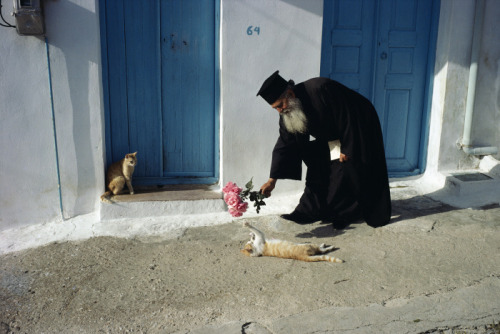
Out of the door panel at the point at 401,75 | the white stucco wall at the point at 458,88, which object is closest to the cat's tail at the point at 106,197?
the door panel at the point at 401,75

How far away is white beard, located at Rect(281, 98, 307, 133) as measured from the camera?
435 centimetres

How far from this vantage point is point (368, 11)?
573 centimetres

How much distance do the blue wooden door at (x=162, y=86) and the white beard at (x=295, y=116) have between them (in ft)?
4.26

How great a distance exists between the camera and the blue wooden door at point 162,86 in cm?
513

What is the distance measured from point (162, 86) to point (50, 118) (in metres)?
1.23

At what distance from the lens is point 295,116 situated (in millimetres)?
4363

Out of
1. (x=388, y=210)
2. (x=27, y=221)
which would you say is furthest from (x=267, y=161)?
(x=27, y=221)

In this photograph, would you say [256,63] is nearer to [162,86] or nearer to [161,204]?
[162,86]

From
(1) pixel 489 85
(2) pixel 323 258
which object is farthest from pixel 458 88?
(2) pixel 323 258

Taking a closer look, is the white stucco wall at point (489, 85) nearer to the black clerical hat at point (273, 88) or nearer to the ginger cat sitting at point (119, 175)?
the black clerical hat at point (273, 88)

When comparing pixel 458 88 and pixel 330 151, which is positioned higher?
pixel 458 88

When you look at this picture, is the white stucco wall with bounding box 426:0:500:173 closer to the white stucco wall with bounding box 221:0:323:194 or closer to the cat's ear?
the white stucco wall with bounding box 221:0:323:194

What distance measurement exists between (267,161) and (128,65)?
1857 millimetres

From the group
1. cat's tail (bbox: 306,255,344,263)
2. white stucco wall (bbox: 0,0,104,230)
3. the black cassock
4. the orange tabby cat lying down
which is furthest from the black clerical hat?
white stucco wall (bbox: 0,0,104,230)
